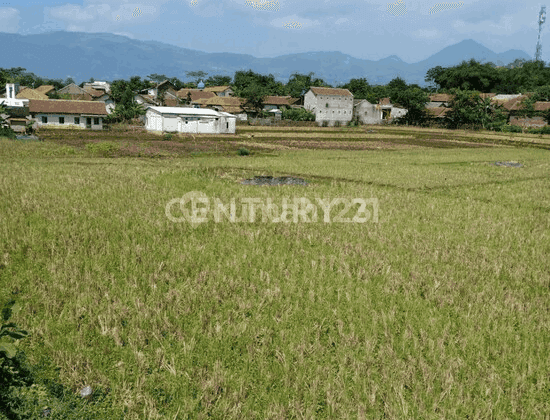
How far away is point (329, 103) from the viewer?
81562 millimetres

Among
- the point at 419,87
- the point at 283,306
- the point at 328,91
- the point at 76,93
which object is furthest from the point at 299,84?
the point at 283,306

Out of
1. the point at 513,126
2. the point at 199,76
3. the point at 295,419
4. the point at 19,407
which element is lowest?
the point at 295,419

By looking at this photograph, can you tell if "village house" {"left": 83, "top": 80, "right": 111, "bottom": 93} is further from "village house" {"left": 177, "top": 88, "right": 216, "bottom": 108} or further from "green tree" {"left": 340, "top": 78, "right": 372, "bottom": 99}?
"green tree" {"left": 340, "top": 78, "right": 372, "bottom": 99}

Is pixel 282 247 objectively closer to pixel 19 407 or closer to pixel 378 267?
pixel 378 267

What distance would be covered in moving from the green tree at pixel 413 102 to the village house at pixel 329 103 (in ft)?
28.5

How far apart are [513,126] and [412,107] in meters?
16.7

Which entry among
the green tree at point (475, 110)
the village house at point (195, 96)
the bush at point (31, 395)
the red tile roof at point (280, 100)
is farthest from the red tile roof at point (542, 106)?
the bush at point (31, 395)

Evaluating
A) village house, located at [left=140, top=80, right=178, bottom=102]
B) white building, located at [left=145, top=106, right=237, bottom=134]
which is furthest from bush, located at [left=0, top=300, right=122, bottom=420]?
village house, located at [left=140, top=80, right=178, bottom=102]

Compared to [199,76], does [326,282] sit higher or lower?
lower

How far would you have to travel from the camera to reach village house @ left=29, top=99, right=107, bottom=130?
47.3m

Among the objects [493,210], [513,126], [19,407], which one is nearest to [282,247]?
[19,407]

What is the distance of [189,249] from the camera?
9.26 metres

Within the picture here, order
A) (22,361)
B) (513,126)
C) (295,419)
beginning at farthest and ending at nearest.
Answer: (513,126)
(22,361)
(295,419)

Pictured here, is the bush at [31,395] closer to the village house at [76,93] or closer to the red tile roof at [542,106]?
the red tile roof at [542,106]
